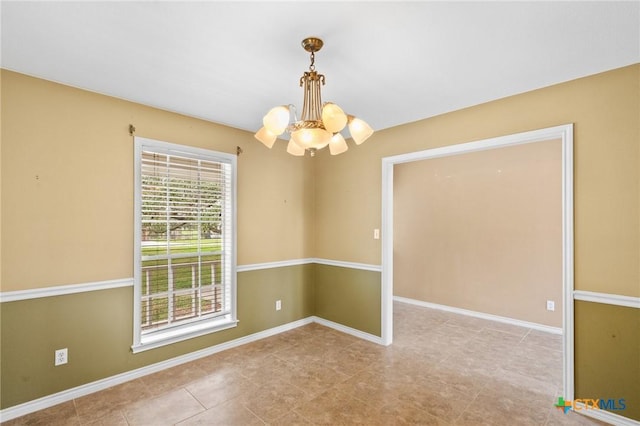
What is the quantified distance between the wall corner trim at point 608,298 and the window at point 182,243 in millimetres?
3278

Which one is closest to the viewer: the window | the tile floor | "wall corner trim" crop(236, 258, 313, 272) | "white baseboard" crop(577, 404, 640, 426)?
"white baseboard" crop(577, 404, 640, 426)

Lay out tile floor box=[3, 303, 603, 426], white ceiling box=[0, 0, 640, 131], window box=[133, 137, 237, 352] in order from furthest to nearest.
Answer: window box=[133, 137, 237, 352] → tile floor box=[3, 303, 603, 426] → white ceiling box=[0, 0, 640, 131]

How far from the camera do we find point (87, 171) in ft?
8.61

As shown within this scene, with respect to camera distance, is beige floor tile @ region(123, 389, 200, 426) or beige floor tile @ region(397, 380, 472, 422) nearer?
beige floor tile @ region(123, 389, 200, 426)

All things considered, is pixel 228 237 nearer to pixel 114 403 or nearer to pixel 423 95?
pixel 114 403

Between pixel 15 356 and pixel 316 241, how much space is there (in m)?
3.20

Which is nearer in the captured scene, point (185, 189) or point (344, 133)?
point (185, 189)

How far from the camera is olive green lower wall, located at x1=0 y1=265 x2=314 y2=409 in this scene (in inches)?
89.7

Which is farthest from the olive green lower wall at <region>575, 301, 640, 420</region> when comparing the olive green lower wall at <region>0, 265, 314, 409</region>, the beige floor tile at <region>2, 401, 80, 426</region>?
the beige floor tile at <region>2, 401, 80, 426</region>

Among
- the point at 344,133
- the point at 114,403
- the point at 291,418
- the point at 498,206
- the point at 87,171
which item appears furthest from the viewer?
the point at 498,206

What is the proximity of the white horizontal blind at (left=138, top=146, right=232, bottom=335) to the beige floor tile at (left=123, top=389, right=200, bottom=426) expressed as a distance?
0.72 metres

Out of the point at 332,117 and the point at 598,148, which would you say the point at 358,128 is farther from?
the point at 598,148

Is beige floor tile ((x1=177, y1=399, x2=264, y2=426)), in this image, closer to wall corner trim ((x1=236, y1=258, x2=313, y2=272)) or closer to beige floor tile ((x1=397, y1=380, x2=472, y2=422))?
beige floor tile ((x1=397, y1=380, x2=472, y2=422))

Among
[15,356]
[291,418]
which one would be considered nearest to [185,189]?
[15,356]
